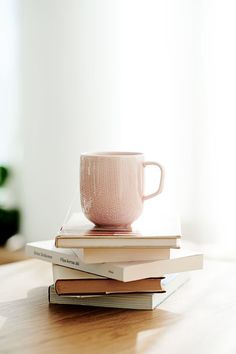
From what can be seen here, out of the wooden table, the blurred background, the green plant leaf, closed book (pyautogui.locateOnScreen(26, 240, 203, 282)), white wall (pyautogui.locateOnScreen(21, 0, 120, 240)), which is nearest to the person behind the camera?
the wooden table

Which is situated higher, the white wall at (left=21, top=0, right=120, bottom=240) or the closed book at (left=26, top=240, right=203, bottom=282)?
the white wall at (left=21, top=0, right=120, bottom=240)

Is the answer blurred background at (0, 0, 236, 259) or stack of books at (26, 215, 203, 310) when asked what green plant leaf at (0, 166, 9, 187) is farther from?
stack of books at (26, 215, 203, 310)

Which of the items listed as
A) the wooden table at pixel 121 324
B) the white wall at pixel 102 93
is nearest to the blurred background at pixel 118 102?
the white wall at pixel 102 93

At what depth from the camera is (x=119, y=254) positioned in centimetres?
105

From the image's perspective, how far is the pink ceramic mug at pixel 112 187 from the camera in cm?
108

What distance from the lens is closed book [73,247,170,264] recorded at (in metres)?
1.04

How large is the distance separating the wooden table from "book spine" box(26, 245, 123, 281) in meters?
0.07

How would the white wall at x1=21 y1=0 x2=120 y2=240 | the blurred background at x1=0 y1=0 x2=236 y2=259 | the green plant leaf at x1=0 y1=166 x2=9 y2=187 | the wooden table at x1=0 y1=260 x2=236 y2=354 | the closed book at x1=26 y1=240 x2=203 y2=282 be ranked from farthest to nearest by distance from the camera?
the green plant leaf at x1=0 y1=166 x2=9 y2=187
the white wall at x1=21 y1=0 x2=120 y2=240
the blurred background at x1=0 y1=0 x2=236 y2=259
the closed book at x1=26 y1=240 x2=203 y2=282
the wooden table at x1=0 y1=260 x2=236 y2=354

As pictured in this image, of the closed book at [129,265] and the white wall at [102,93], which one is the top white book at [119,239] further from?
the white wall at [102,93]

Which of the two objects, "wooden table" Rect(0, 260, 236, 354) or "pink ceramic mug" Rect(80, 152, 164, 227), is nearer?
"wooden table" Rect(0, 260, 236, 354)

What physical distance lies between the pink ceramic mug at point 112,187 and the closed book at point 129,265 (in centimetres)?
9

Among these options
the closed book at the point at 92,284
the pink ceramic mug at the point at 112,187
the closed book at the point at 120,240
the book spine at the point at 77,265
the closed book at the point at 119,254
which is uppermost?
the pink ceramic mug at the point at 112,187

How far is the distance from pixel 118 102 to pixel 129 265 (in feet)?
4.07

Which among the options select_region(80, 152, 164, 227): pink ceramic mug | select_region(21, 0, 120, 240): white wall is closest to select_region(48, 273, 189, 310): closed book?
select_region(80, 152, 164, 227): pink ceramic mug
